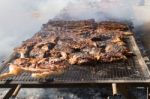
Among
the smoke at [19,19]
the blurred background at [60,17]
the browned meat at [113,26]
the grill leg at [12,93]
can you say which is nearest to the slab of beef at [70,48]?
the browned meat at [113,26]

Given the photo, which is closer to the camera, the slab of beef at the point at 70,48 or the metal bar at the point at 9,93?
the metal bar at the point at 9,93

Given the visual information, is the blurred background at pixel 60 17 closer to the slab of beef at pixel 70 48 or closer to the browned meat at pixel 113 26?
the browned meat at pixel 113 26

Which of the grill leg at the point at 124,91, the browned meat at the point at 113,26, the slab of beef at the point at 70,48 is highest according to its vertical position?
the browned meat at the point at 113,26

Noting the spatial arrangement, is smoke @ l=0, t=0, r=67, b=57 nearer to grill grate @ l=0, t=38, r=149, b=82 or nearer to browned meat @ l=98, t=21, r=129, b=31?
browned meat @ l=98, t=21, r=129, b=31

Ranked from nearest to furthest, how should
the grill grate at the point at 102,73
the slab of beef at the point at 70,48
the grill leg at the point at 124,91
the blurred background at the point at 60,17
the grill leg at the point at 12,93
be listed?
the grill leg at the point at 12,93
the grill leg at the point at 124,91
the grill grate at the point at 102,73
the slab of beef at the point at 70,48
the blurred background at the point at 60,17

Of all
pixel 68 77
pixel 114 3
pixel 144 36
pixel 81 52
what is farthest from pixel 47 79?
pixel 114 3

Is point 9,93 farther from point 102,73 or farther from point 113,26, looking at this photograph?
point 113,26

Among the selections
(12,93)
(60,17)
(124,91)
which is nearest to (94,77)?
(124,91)
